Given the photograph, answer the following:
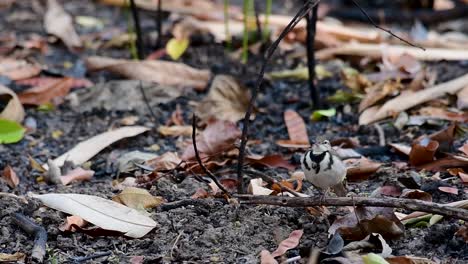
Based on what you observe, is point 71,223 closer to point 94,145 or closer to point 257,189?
point 257,189

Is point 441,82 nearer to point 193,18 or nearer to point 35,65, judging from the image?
point 193,18

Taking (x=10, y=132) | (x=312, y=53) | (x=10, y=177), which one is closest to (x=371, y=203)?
(x=10, y=177)

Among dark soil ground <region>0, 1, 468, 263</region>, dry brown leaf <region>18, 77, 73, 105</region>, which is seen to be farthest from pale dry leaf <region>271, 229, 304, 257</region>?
dry brown leaf <region>18, 77, 73, 105</region>

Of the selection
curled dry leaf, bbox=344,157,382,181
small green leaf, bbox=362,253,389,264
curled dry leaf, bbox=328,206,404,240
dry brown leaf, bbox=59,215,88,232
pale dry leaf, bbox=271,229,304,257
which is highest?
small green leaf, bbox=362,253,389,264

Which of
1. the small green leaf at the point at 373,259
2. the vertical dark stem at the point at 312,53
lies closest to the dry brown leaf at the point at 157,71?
the vertical dark stem at the point at 312,53

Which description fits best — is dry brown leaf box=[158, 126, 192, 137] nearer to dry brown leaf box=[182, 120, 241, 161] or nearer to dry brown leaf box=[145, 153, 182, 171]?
dry brown leaf box=[182, 120, 241, 161]
